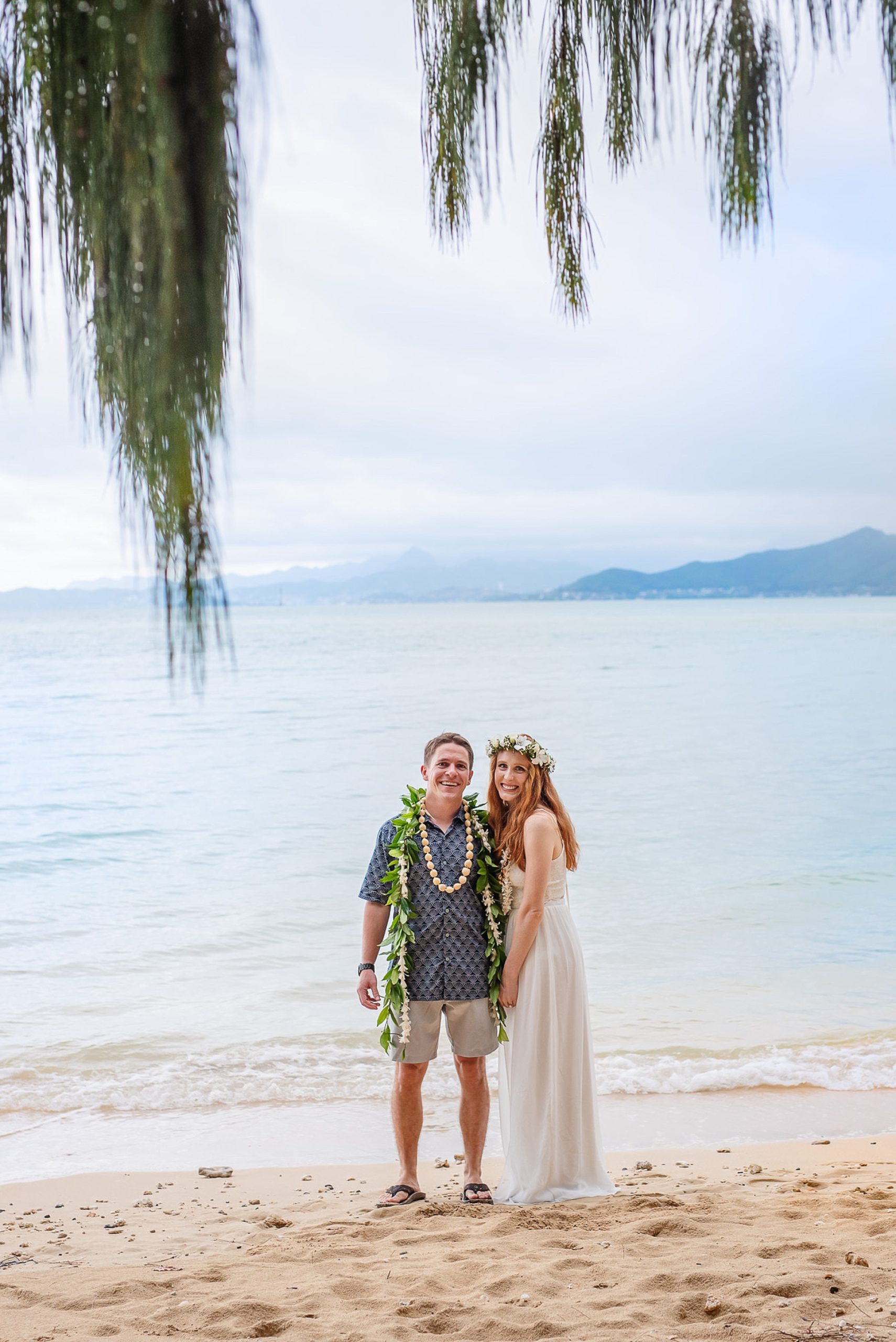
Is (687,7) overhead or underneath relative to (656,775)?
overhead

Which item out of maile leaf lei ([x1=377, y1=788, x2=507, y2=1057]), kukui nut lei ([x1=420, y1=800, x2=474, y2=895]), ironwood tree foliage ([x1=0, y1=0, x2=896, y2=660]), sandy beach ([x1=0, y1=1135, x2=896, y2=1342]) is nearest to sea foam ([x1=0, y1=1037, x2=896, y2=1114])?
sandy beach ([x1=0, y1=1135, x2=896, y2=1342])

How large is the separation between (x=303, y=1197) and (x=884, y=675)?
120 ft

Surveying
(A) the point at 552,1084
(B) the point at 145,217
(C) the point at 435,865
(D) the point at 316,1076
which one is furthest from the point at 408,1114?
(B) the point at 145,217

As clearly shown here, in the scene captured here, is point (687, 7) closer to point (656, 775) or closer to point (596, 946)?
point (596, 946)

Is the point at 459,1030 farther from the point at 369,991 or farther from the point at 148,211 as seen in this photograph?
the point at 148,211

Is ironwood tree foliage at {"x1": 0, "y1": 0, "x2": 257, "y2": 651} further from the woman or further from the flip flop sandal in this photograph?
the flip flop sandal

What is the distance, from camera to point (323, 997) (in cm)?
805

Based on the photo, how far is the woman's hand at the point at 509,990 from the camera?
4.36 metres

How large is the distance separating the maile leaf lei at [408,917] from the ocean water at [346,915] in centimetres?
148

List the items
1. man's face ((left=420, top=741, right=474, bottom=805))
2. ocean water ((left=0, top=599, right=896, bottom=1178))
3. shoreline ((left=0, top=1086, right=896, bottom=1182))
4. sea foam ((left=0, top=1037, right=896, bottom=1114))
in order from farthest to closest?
1. sea foam ((left=0, top=1037, right=896, bottom=1114))
2. ocean water ((left=0, top=599, right=896, bottom=1178))
3. shoreline ((left=0, top=1086, right=896, bottom=1182))
4. man's face ((left=420, top=741, right=474, bottom=805))

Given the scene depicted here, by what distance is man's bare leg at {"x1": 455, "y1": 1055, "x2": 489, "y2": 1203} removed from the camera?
4500 millimetres

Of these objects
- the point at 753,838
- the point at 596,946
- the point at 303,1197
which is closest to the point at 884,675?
the point at 753,838

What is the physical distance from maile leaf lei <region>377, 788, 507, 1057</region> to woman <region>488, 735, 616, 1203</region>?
0.07 meters

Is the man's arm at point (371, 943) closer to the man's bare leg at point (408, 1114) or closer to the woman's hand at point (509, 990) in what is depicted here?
the man's bare leg at point (408, 1114)
